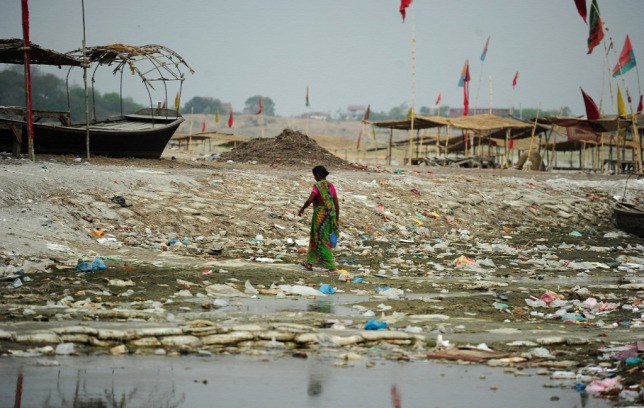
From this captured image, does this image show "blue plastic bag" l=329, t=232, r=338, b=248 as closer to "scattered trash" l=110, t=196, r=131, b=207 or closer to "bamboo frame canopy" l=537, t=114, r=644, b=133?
"scattered trash" l=110, t=196, r=131, b=207

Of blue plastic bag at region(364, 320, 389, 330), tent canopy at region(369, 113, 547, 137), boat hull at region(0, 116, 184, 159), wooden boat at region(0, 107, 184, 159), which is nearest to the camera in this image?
blue plastic bag at region(364, 320, 389, 330)

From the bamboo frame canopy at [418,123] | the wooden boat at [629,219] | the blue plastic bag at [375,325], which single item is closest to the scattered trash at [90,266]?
the blue plastic bag at [375,325]

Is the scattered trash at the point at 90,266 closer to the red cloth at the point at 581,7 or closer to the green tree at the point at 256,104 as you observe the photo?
the red cloth at the point at 581,7

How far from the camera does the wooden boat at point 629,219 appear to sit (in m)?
15.5

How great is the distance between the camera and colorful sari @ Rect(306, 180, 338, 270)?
31.8 feet

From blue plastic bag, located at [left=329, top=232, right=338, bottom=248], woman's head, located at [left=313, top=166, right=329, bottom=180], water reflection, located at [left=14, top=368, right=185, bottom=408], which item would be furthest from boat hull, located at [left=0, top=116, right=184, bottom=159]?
water reflection, located at [left=14, top=368, right=185, bottom=408]

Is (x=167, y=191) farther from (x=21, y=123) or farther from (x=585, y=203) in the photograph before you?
(x=585, y=203)

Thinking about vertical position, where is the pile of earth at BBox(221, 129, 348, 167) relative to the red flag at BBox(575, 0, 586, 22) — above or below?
Answer: below

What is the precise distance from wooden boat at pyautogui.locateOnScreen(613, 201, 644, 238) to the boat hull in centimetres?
916

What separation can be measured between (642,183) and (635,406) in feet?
58.5

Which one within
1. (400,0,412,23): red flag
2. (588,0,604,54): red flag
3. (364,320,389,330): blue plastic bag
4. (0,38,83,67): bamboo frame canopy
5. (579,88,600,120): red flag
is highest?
(400,0,412,23): red flag

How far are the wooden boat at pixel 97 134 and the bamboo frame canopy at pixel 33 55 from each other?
95 centimetres

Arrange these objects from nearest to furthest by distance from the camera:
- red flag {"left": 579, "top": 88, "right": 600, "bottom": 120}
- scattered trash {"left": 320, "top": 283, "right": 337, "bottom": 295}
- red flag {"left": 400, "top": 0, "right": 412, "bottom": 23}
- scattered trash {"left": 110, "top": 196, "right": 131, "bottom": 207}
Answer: scattered trash {"left": 320, "top": 283, "right": 337, "bottom": 295} → scattered trash {"left": 110, "top": 196, "right": 131, "bottom": 207} → red flag {"left": 579, "top": 88, "right": 600, "bottom": 120} → red flag {"left": 400, "top": 0, "right": 412, "bottom": 23}

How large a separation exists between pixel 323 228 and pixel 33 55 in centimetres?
753
